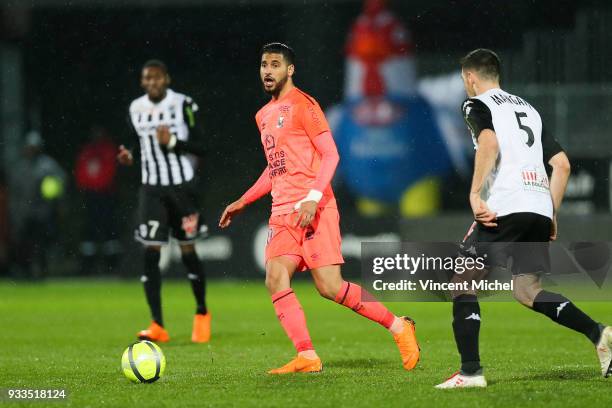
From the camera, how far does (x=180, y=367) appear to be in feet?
26.9

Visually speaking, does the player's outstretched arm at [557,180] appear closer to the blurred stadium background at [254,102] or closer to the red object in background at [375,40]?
the blurred stadium background at [254,102]

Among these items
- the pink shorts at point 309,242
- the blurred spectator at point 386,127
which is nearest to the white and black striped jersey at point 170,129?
the pink shorts at point 309,242

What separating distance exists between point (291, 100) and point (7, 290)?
34.1 feet

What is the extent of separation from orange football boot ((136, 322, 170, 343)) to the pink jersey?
8.49 ft

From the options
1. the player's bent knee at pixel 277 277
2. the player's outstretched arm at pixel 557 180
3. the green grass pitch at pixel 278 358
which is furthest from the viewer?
the player's bent knee at pixel 277 277

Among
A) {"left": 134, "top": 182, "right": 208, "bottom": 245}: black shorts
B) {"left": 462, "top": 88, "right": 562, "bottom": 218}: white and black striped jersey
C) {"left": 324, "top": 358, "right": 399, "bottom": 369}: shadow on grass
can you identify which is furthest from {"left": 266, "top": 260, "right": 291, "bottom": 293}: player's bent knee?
{"left": 134, "top": 182, "right": 208, "bottom": 245}: black shorts

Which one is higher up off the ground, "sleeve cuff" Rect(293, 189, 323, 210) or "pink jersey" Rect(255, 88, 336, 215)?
"pink jersey" Rect(255, 88, 336, 215)

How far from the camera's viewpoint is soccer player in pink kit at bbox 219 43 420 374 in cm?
773

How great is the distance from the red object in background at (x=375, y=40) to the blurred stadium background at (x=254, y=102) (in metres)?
0.03

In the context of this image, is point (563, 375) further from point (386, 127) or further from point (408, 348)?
point (386, 127)

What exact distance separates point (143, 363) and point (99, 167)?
1246 centimetres

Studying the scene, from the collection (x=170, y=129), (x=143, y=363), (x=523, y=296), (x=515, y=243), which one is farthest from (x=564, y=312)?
(x=170, y=129)

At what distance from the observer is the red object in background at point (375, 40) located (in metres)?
19.4

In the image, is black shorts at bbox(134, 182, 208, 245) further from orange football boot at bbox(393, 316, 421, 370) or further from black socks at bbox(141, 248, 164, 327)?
orange football boot at bbox(393, 316, 421, 370)
